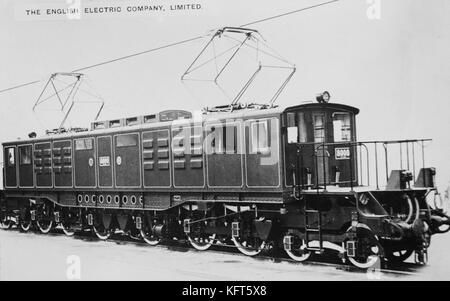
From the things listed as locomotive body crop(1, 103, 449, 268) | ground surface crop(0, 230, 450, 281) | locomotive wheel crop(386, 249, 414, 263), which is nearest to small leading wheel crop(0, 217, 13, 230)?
locomotive body crop(1, 103, 449, 268)

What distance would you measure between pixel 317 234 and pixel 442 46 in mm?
3860

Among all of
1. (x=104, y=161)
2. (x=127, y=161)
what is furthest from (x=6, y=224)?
(x=127, y=161)

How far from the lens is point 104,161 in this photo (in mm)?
14242

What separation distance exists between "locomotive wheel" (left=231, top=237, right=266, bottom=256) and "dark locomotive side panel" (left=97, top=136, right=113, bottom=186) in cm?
380

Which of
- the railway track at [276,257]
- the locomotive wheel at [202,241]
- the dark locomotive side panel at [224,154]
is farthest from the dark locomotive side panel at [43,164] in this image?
the dark locomotive side panel at [224,154]

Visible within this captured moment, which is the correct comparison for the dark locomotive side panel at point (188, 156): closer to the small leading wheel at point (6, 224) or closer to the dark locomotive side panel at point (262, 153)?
the dark locomotive side panel at point (262, 153)

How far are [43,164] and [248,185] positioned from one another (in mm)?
7140

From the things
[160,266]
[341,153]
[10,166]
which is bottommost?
[160,266]

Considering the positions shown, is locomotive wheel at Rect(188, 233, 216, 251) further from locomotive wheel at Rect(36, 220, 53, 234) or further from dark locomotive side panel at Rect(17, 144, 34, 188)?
dark locomotive side panel at Rect(17, 144, 34, 188)

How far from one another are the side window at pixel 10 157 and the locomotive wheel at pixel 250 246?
827 centimetres

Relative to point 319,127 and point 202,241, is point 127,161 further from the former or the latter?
point 319,127

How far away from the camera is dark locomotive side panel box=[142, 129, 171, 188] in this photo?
12.8 meters
